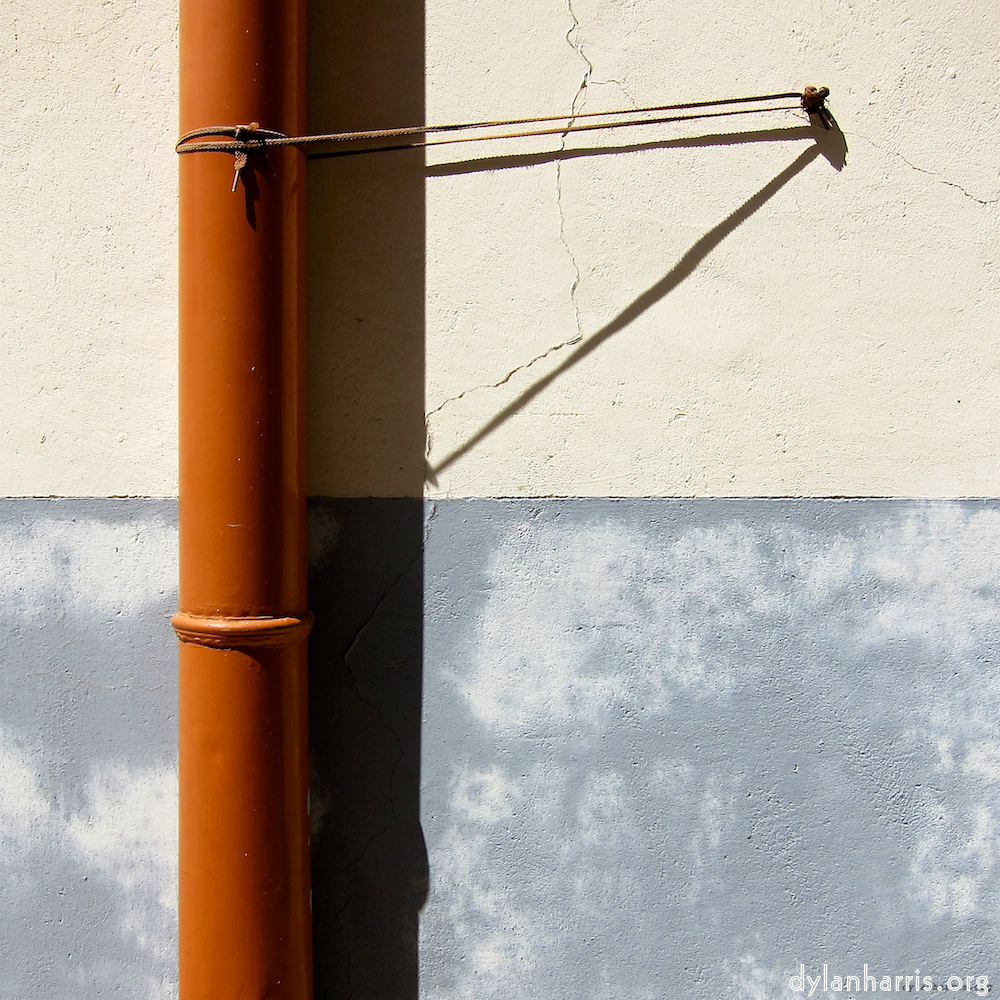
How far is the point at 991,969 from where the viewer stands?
2.06 metres

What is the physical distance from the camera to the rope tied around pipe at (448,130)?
77.2 inches

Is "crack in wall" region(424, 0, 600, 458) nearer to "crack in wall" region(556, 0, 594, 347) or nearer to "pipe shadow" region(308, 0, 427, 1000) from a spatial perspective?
"crack in wall" region(556, 0, 594, 347)

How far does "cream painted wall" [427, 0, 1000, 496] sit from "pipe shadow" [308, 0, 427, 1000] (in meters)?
0.10

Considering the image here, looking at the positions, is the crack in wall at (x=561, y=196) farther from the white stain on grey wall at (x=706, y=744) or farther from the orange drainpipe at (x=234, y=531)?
the orange drainpipe at (x=234, y=531)

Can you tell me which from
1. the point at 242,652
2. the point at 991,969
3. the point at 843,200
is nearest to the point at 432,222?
the point at 843,200

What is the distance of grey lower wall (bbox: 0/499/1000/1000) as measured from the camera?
2.09 metres

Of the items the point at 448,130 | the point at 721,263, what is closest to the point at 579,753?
the point at 721,263

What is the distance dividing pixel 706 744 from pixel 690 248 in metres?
1.40

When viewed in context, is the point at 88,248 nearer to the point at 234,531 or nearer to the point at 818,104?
the point at 234,531

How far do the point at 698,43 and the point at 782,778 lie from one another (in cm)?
208

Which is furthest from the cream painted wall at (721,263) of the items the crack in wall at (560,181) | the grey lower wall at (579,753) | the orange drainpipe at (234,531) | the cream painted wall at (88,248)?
the cream painted wall at (88,248)

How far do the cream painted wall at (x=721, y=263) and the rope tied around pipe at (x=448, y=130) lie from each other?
4 centimetres

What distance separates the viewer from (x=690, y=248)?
2.18 metres

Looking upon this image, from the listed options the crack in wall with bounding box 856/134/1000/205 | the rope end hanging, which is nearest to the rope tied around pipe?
the rope end hanging
